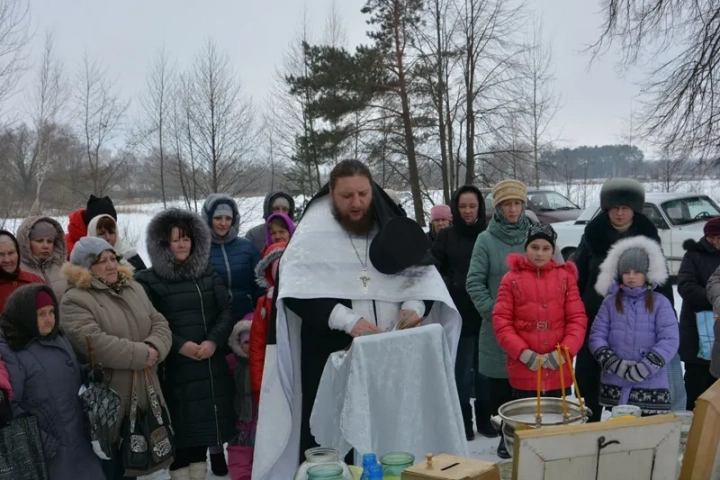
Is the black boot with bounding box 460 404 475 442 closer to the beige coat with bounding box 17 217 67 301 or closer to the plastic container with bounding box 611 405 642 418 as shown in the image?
the plastic container with bounding box 611 405 642 418

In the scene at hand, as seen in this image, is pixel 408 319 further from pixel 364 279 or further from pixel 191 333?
pixel 191 333

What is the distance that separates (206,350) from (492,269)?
2.13 m

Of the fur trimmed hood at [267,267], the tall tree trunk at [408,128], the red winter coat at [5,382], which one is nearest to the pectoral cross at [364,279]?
the fur trimmed hood at [267,267]

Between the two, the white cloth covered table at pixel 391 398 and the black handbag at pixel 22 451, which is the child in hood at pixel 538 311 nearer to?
the white cloth covered table at pixel 391 398

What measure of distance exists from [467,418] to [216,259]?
2330 mm

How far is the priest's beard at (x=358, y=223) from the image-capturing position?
334cm

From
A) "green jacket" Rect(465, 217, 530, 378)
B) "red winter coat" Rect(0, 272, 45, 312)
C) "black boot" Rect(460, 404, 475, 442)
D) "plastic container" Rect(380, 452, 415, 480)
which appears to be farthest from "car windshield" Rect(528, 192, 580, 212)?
"plastic container" Rect(380, 452, 415, 480)

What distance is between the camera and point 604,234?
4.91 meters

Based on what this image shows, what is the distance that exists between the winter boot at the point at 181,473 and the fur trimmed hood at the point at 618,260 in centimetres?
289

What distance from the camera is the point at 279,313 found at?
10.8 ft

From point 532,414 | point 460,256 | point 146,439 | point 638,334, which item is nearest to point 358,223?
point 532,414

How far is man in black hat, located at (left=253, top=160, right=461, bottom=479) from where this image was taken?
10.4 ft

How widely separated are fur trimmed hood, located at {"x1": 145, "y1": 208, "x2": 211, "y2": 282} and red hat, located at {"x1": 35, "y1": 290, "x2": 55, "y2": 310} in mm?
756

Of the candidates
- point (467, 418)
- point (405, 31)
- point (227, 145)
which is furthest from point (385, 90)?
point (467, 418)
